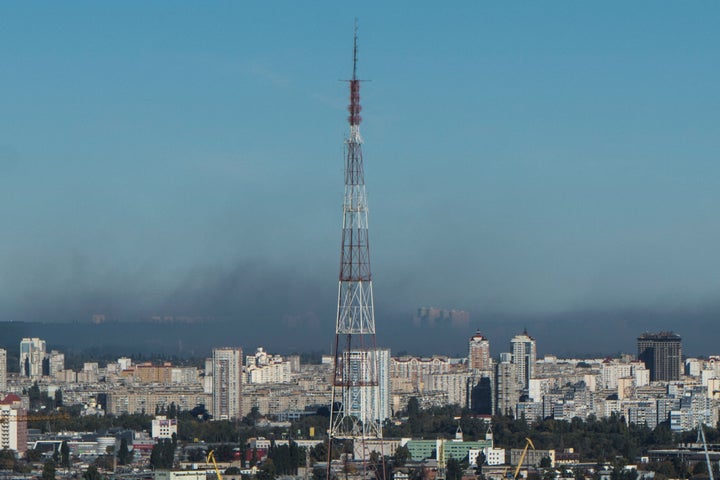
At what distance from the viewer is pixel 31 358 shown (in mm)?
77000

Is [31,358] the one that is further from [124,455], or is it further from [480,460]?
[480,460]

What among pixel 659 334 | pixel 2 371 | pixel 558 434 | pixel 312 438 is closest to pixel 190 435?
pixel 312 438

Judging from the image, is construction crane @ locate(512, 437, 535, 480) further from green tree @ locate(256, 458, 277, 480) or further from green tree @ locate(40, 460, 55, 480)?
green tree @ locate(40, 460, 55, 480)

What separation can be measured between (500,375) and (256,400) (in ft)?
26.8

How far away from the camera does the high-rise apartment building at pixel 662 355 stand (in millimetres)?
71562

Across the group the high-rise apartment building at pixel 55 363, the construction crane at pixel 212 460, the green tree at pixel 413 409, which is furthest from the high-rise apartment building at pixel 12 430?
the high-rise apartment building at pixel 55 363

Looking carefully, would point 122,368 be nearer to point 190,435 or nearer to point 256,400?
point 256,400

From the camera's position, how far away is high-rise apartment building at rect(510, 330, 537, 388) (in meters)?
59.2

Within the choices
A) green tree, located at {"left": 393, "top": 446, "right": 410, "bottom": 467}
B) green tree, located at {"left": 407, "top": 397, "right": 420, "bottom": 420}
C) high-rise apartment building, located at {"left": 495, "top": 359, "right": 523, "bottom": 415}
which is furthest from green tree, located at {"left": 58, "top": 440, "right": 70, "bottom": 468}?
high-rise apartment building, located at {"left": 495, "top": 359, "right": 523, "bottom": 415}

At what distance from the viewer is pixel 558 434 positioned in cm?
4650

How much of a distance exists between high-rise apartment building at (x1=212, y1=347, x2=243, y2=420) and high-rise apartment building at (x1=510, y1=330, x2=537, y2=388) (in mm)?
9047

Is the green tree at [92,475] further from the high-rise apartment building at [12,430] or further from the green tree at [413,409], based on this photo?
the green tree at [413,409]

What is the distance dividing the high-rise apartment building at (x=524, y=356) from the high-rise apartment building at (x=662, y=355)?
38.0 ft

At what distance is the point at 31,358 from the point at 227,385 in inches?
852
